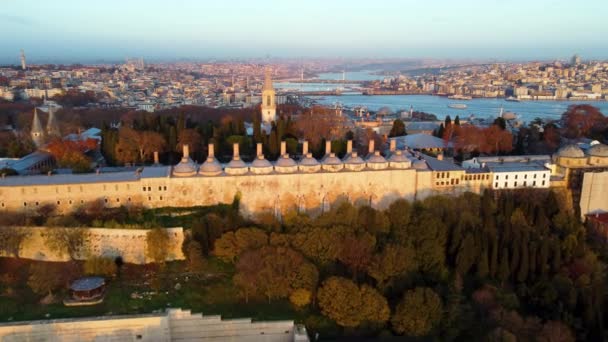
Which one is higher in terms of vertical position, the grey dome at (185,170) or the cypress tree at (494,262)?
the grey dome at (185,170)

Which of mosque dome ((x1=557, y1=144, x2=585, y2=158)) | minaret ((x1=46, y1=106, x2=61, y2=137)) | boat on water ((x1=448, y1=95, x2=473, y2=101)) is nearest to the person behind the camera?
mosque dome ((x1=557, y1=144, x2=585, y2=158))

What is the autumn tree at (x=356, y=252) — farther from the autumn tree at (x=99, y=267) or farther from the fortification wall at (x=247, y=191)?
the autumn tree at (x=99, y=267)

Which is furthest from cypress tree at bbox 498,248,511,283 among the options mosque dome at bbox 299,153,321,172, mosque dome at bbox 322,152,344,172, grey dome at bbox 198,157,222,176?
grey dome at bbox 198,157,222,176

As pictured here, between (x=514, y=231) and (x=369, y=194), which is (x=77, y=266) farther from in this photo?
(x=514, y=231)

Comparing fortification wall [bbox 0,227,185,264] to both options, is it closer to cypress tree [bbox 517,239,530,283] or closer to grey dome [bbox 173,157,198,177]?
grey dome [bbox 173,157,198,177]

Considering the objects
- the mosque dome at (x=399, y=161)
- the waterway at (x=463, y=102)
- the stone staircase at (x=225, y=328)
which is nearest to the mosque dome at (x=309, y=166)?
the mosque dome at (x=399, y=161)

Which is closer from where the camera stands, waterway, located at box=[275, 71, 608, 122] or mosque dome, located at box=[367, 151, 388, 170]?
mosque dome, located at box=[367, 151, 388, 170]
